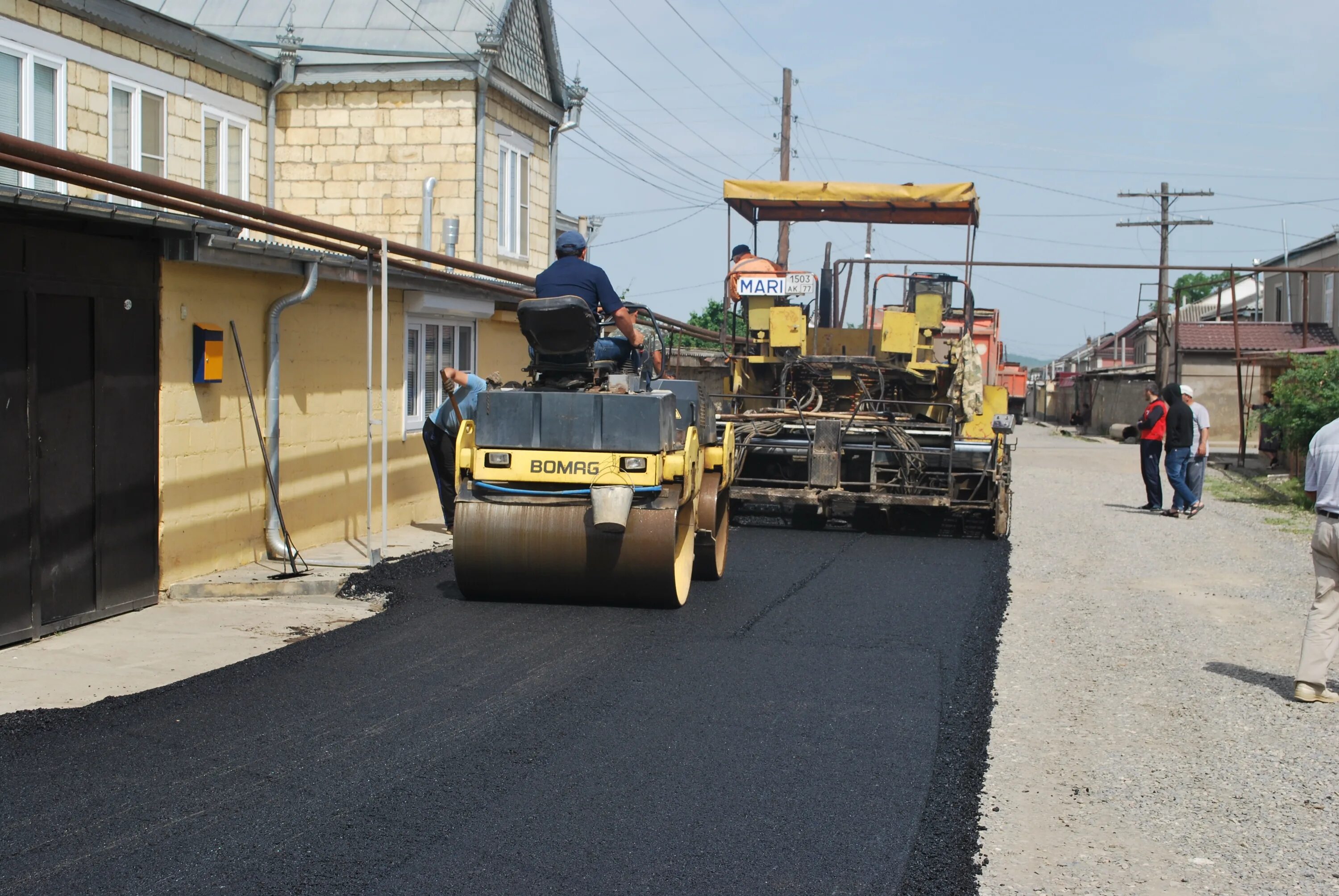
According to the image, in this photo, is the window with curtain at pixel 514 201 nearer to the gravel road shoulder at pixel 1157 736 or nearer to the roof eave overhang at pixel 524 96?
the roof eave overhang at pixel 524 96

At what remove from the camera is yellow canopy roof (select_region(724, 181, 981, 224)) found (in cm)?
1324

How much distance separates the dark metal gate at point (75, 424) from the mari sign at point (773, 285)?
6.79 meters

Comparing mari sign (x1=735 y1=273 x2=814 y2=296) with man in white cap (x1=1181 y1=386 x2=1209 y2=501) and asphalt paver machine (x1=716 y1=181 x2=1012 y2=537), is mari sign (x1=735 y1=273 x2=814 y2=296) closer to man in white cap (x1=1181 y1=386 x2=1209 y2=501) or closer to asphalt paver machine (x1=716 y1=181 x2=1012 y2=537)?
asphalt paver machine (x1=716 y1=181 x2=1012 y2=537)

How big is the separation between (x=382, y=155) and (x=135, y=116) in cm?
338

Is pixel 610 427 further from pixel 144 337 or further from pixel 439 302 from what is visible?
pixel 439 302

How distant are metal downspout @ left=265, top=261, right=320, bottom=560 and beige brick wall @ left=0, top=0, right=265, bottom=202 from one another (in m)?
2.96

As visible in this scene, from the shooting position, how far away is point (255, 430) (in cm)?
934

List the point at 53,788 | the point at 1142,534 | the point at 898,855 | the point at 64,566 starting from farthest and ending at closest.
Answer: the point at 1142,534 → the point at 64,566 → the point at 53,788 → the point at 898,855

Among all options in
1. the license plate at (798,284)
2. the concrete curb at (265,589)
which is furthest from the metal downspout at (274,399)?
the license plate at (798,284)

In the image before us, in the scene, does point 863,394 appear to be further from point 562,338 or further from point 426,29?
point 426,29

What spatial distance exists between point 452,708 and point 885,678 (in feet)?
7.24

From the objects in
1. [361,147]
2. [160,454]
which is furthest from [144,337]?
[361,147]

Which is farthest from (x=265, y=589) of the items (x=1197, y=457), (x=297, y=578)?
(x=1197, y=457)

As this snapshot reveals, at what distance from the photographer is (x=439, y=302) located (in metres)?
12.1
